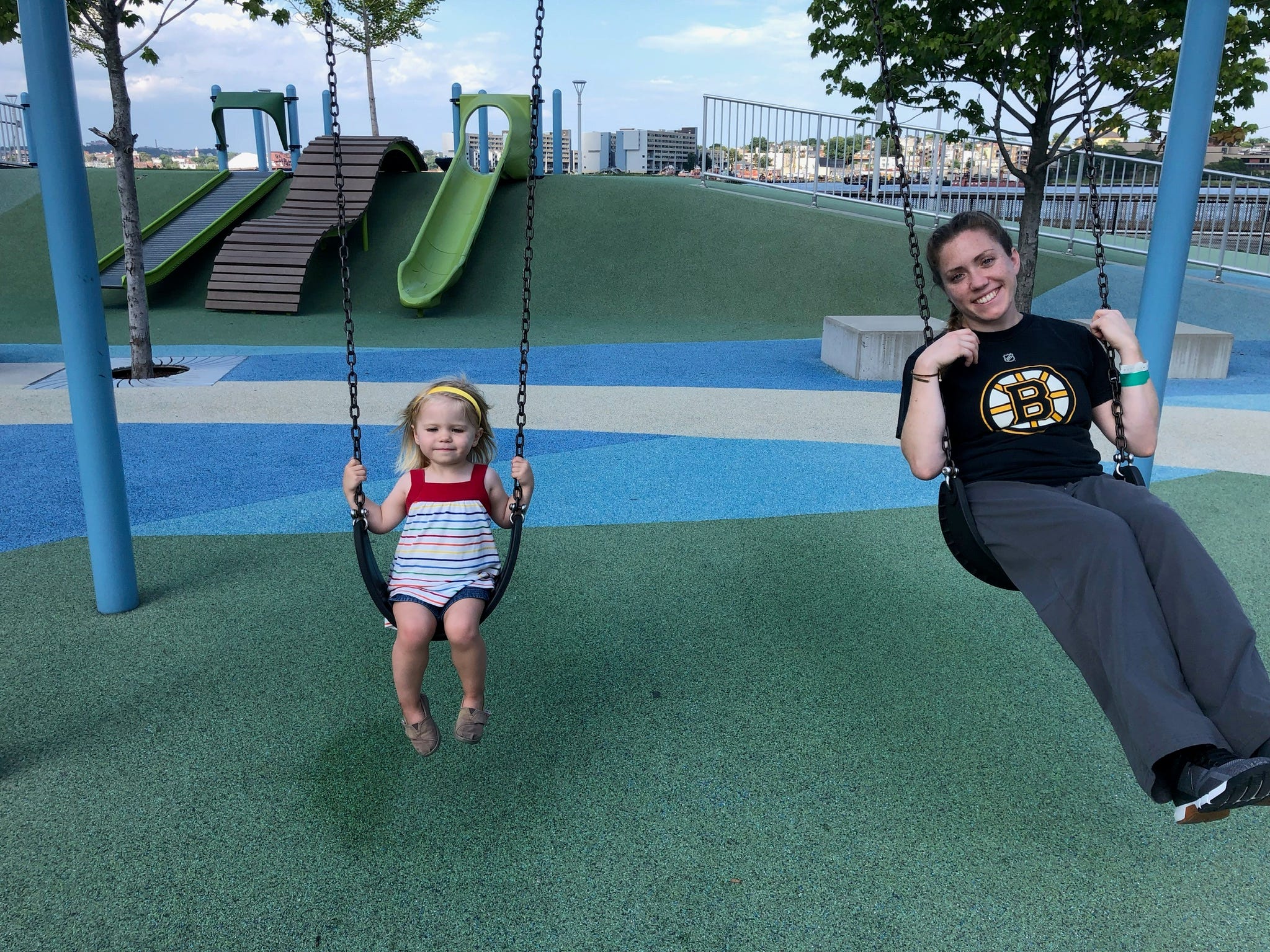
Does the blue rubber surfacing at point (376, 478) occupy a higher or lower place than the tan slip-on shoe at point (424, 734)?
lower

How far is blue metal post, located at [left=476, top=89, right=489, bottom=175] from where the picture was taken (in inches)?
548

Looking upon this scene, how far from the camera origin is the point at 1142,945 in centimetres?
183

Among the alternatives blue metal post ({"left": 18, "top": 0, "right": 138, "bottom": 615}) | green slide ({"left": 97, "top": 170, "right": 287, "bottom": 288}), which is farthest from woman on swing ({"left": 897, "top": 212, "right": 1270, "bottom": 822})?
green slide ({"left": 97, "top": 170, "right": 287, "bottom": 288})

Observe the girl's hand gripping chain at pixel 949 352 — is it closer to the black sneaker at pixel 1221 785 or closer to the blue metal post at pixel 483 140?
the black sneaker at pixel 1221 785

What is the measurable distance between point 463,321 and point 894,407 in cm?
568

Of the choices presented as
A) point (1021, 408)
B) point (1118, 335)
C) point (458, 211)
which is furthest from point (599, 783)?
point (458, 211)

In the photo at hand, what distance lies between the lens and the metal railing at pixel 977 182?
1092 cm

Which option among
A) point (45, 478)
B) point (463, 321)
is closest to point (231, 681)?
point (45, 478)

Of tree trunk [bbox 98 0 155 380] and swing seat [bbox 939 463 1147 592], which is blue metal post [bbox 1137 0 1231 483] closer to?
swing seat [bbox 939 463 1147 592]

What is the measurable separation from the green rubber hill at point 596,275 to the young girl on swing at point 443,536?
24.7ft

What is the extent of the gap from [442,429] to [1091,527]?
156 centimetres

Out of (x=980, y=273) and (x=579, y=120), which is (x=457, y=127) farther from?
(x=579, y=120)

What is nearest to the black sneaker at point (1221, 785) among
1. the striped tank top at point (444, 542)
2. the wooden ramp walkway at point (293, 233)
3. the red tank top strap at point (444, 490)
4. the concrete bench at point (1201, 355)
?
the striped tank top at point (444, 542)

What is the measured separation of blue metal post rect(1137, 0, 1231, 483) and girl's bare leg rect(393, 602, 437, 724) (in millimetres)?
2850
